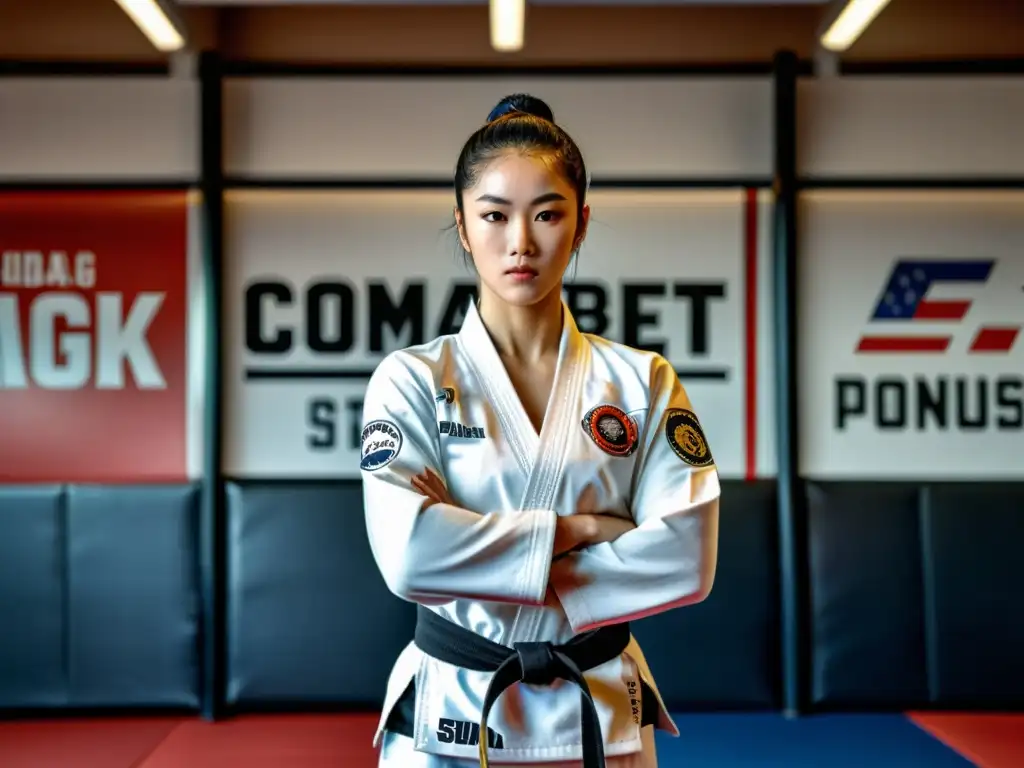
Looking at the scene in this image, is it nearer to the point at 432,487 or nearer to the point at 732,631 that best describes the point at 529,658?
the point at 432,487

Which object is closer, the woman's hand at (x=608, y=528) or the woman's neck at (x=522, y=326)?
the woman's hand at (x=608, y=528)

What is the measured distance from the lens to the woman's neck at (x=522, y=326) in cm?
133

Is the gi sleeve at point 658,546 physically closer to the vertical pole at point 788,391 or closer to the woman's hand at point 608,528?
the woman's hand at point 608,528

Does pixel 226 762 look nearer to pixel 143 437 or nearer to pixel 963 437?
pixel 143 437

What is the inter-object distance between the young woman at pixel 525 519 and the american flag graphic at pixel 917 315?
2447 millimetres

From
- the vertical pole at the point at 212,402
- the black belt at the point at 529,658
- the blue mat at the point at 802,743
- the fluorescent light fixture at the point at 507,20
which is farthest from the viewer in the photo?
the vertical pole at the point at 212,402

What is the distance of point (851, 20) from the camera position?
2922 mm

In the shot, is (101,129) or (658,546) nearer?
(658,546)

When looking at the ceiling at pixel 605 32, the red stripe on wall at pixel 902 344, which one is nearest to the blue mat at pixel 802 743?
the red stripe on wall at pixel 902 344

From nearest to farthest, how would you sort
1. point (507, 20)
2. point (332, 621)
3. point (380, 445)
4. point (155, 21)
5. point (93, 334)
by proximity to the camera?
point (380, 445) < point (507, 20) < point (155, 21) < point (332, 621) < point (93, 334)

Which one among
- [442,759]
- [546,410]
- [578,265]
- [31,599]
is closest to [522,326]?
[546,410]

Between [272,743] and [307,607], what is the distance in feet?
1.56

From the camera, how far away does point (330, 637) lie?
127 inches

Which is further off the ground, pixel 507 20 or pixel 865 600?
pixel 507 20
